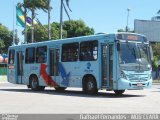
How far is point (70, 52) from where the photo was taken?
25031mm

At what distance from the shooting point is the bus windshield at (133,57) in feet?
72.3

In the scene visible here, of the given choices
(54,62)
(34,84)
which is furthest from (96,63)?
(34,84)

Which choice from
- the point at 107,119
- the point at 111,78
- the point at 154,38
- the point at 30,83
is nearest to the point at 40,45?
the point at 30,83

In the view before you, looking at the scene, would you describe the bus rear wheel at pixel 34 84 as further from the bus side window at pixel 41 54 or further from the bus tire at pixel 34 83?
the bus side window at pixel 41 54

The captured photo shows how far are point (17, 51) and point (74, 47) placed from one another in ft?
21.5

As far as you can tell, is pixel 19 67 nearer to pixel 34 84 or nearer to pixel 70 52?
pixel 34 84

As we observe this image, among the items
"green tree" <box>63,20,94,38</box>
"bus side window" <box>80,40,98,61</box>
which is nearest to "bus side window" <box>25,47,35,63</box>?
"bus side window" <box>80,40,98,61</box>

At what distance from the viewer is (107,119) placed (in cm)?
1286

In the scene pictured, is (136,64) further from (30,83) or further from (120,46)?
(30,83)

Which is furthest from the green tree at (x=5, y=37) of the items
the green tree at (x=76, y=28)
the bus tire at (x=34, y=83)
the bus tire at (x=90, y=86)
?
the bus tire at (x=90, y=86)

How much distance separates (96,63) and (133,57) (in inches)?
73.1

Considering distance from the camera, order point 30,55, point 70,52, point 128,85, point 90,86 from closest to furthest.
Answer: point 128,85, point 90,86, point 70,52, point 30,55

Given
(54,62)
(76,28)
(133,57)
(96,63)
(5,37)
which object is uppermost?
(76,28)

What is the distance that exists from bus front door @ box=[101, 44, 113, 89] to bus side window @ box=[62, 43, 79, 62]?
7.35ft
